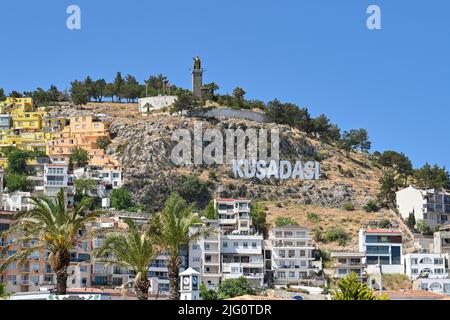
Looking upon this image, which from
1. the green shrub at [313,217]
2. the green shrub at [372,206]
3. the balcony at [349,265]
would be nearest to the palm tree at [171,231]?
the balcony at [349,265]

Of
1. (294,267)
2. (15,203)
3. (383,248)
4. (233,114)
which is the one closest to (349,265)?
(383,248)

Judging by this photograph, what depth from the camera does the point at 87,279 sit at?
4070 inches

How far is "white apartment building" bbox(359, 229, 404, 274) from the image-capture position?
117 metres

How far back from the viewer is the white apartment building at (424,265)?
113387mm

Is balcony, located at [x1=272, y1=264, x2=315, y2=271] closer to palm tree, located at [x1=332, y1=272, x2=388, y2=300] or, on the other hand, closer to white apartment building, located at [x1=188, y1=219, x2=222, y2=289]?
white apartment building, located at [x1=188, y1=219, x2=222, y2=289]

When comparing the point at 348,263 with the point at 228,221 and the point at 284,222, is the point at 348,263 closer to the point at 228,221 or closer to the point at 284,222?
the point at 284,222

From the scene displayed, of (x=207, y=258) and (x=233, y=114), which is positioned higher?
(x=233, y=114)

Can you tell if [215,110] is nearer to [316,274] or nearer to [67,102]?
[67,102]

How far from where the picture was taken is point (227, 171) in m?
152

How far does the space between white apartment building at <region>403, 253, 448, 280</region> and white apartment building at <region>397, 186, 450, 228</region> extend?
756 inches

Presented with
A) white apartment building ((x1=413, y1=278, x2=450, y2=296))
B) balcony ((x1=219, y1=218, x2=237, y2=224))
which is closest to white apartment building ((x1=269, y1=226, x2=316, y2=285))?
balcony ((x1=219, y1=218, x2=237, y2=224))
